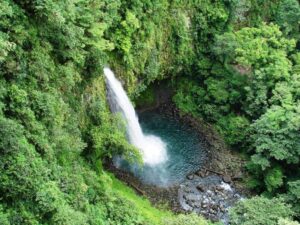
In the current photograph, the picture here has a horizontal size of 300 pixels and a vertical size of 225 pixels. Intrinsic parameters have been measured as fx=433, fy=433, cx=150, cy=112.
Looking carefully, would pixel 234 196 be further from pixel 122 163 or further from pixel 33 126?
pixel 33 126

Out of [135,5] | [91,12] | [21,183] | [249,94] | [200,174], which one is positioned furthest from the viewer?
[249,94]

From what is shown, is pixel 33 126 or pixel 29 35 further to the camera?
pixel 29 35

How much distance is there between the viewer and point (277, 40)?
82.0ft

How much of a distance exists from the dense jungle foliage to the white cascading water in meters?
0.87

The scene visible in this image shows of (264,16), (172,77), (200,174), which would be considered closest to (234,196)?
(200,174)

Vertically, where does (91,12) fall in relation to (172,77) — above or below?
below

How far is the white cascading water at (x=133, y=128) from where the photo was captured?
66.5 feet

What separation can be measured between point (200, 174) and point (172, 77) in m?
7.12

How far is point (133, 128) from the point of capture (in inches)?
875

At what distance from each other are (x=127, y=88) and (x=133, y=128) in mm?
2073

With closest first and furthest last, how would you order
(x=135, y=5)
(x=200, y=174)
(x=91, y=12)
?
1. (x=91, y=12)
2. (x=135, y=5)
3. (x=200, y=174)

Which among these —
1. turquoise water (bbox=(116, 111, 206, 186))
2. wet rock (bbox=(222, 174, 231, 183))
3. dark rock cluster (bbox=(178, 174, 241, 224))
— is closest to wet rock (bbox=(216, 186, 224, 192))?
dark rock cluster (bbox=(178, 174, 241, 224))

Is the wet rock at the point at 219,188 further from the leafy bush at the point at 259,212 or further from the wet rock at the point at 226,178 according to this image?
the leafy bush at the point at 259,212

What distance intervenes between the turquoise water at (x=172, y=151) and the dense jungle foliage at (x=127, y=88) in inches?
65.4
